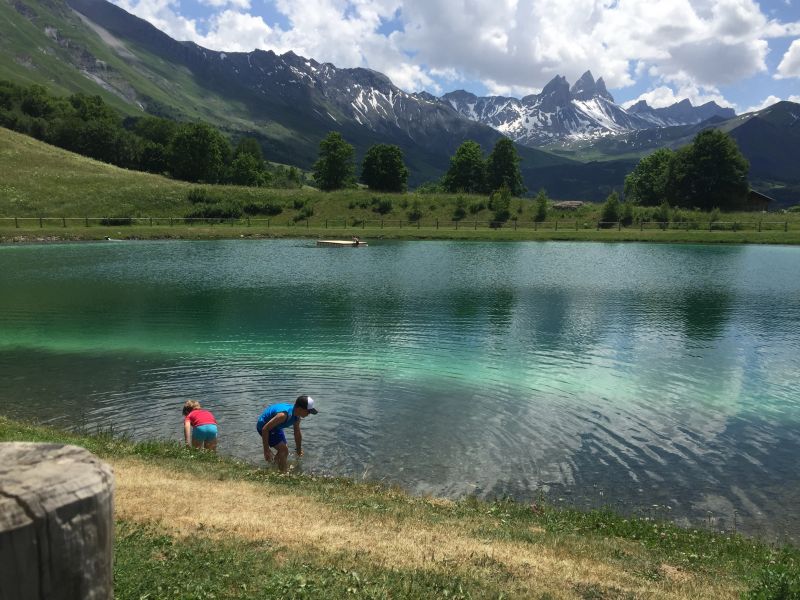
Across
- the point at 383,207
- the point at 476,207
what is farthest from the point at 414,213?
the point at 476,207

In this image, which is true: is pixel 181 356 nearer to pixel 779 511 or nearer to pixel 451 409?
pixel 451 409

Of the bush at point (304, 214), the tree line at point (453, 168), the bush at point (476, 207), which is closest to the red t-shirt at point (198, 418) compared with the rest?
the bush at point (304, 214)

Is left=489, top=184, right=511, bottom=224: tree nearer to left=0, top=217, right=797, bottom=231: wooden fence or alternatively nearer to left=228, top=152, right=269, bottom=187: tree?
left=0, top=217, right=797, bottom=231: wooden fence

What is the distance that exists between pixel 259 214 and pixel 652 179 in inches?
3998

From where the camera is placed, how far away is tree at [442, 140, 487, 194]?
153m

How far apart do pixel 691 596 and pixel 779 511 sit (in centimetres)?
712

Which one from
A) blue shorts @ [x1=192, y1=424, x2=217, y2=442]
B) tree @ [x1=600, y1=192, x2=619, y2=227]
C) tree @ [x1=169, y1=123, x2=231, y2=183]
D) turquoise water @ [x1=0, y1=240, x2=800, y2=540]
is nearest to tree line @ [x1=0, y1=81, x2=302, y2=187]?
tree @ [x1=169, y1=123, x2=231, y2=183]

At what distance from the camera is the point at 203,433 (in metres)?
15.9

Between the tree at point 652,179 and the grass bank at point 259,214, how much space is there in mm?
28678

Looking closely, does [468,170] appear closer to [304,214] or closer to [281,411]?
[304,214]

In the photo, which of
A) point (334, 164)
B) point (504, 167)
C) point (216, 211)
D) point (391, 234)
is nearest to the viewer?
point (391, 234)

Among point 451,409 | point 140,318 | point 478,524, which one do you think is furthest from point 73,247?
point 478,524

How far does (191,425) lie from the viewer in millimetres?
16000

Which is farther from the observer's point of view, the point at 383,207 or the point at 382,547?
the point at 383,207
